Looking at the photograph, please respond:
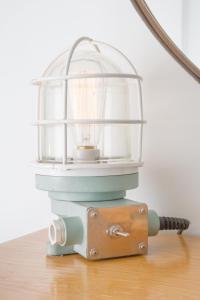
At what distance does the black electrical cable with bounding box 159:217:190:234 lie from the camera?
787 mm

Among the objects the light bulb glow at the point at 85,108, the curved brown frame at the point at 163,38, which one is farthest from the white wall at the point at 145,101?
the light bulb glow at the point at 85,108

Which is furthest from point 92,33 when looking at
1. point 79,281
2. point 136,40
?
point 79,281

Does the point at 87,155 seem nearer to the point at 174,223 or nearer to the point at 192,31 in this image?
the point at 174,223

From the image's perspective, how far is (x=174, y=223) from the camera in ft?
2.64

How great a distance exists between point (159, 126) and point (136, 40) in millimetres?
163

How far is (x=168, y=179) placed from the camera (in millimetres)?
887

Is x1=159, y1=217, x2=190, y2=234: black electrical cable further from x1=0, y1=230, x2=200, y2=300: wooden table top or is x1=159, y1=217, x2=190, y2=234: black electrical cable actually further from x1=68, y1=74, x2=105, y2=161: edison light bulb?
x1=68, y1=74, x2=105, y2=161: edison light bulb

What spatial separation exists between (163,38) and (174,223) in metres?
0.32

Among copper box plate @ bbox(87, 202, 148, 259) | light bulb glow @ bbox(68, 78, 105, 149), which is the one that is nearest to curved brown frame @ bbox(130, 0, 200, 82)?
light bulb glow @ bbox(68, 78, 105, 149)

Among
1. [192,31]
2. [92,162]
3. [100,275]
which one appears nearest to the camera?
[100,275]

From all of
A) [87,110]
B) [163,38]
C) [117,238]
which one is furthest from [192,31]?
[117,238]

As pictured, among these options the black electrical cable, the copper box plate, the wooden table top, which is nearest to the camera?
the wooden table top

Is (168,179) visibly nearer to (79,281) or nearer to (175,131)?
(175,131)

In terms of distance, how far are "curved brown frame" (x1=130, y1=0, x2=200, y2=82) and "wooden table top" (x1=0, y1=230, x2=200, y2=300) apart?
297 mm
